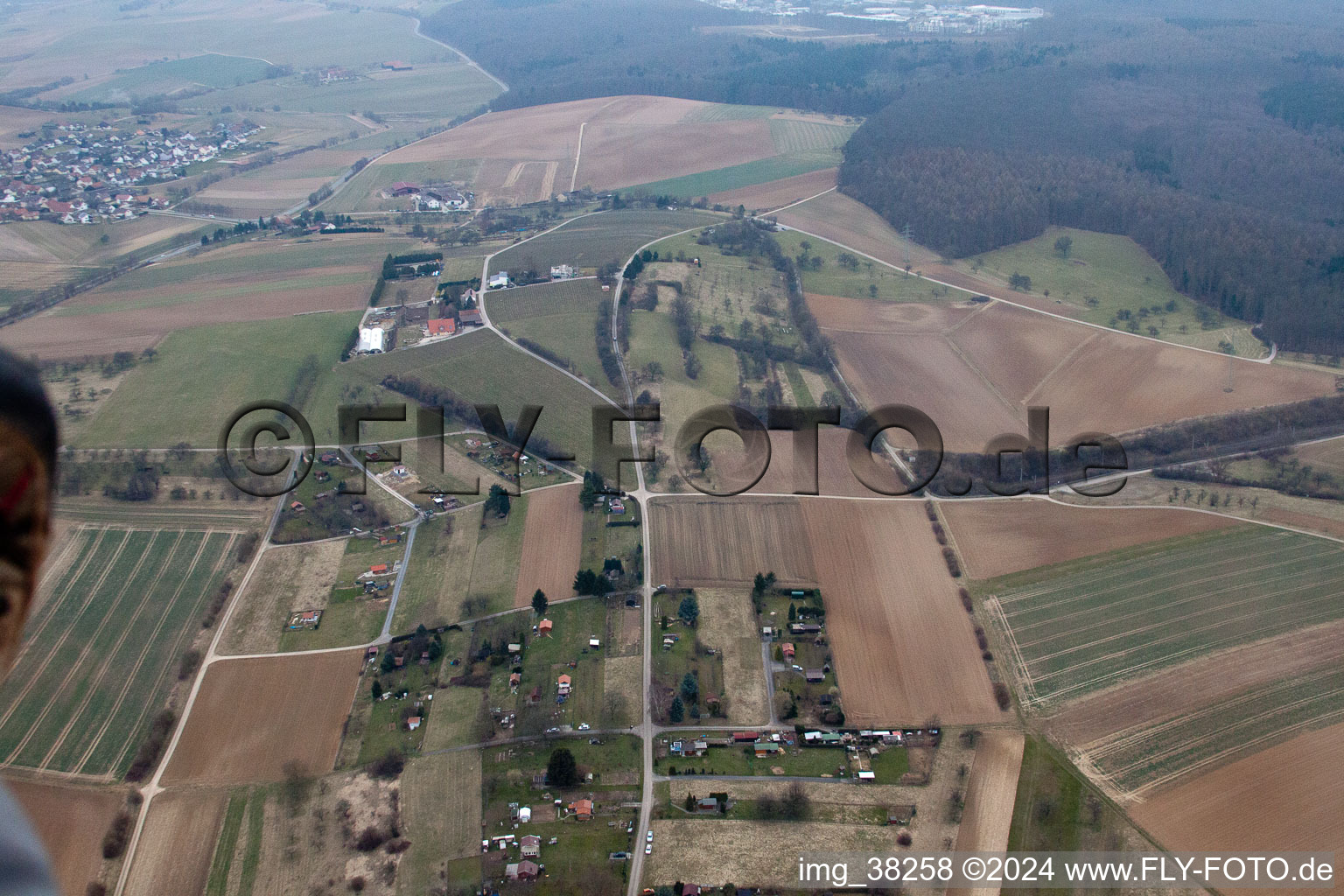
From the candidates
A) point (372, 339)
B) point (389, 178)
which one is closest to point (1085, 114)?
point (389, 178)

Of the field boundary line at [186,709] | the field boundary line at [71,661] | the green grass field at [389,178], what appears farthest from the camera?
the green grass field at [389,178]

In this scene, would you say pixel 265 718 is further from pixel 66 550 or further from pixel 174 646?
pixel 66 550

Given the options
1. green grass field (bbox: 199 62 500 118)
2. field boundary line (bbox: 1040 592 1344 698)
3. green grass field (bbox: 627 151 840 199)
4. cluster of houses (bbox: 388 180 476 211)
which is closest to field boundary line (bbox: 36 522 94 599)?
field boundary line (bbox: 1040 592 1344 698)

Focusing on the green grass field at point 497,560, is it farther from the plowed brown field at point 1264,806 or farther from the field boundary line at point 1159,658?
the plowed brown field at point 1264,806

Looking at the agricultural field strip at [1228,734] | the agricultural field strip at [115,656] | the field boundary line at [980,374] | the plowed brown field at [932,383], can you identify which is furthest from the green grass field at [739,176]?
the agricultural field strip at [1228,734]

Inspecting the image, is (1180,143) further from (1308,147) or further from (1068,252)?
(1068,252)

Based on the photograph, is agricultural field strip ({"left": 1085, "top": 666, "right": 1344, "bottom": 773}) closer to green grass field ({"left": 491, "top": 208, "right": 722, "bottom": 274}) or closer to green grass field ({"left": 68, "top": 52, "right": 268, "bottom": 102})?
green grass field ({"left": 491, "top": 208, "right": 722, "bottom": 274})
